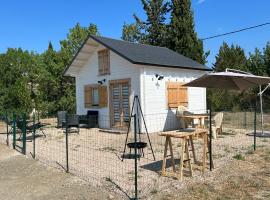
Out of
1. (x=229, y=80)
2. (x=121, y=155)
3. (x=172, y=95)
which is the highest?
(x=229, y=80)

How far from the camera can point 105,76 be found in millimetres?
16422

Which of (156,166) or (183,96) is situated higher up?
(183,96)

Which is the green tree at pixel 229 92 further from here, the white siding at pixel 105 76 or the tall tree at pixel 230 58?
the white siding at pixel 105 76

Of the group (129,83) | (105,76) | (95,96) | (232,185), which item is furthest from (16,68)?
(232,185)

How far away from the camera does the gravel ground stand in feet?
19.1

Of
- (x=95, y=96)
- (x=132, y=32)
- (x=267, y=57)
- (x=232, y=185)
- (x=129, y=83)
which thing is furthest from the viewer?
(x=132, y=32)

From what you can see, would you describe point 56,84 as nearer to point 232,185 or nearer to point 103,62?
point 103,62

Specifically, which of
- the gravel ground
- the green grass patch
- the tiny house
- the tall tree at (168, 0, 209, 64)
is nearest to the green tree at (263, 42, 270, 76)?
the tall tree at (168, 0, 209, 64)

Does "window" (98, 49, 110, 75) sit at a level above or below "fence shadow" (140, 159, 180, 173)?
above

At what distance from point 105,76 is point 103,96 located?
987 millimetres

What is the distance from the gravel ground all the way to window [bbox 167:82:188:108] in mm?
8255

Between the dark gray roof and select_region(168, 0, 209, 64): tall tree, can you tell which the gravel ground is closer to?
the dark gray roof

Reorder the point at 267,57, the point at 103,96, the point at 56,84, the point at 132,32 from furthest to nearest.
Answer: the point at 132,32, the point at 267,57, the point at 56,84, the point at 103,96

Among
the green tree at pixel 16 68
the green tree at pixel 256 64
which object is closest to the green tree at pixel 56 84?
the green tree at pixel 16 68
